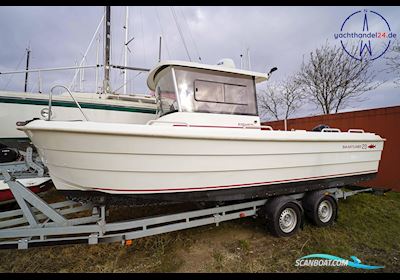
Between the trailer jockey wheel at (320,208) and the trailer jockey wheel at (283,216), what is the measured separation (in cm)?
24

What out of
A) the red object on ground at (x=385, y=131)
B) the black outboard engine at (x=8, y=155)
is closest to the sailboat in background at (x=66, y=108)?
the black outboard engine at (x=8, y=155)

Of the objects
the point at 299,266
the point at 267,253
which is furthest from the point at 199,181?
the point at 299,266

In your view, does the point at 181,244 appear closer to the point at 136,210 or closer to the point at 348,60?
the point at 136,210

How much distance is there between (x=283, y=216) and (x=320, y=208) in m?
0.87

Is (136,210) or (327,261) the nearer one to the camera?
(327,261)

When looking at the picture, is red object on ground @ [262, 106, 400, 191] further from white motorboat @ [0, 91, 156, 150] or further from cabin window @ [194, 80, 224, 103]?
white motorboat @ [0, 91, 156, 150]

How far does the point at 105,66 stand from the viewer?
22.5 feet

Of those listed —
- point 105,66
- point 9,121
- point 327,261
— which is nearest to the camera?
point 327,261

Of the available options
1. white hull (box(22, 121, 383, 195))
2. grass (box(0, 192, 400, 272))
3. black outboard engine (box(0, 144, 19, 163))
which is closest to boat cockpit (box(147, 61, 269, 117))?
white hull (box(22, 121, 383, 195))

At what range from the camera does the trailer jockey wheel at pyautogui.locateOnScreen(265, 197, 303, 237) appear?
3180 millimetres

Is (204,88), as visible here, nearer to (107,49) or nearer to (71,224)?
(71,224)

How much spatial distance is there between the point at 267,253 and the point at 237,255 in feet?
1.37

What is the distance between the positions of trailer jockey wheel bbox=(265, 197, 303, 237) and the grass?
133 mm

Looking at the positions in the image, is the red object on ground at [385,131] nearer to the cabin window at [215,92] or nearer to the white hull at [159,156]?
the white hull at [159,156]
